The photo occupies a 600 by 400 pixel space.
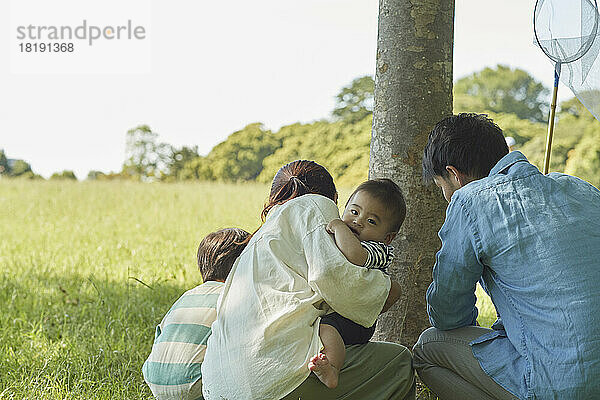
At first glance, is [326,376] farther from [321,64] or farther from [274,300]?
[321,64]

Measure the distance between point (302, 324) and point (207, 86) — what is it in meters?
17.8

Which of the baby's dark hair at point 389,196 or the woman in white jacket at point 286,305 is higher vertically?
the baby's dark hair at point 389,196

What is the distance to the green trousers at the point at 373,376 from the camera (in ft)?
7.57

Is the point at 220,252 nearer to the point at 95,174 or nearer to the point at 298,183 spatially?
the point at 298,183

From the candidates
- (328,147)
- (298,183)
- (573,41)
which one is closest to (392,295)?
(298,183)

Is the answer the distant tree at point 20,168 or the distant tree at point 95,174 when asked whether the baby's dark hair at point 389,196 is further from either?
the distant tree at point 20,168

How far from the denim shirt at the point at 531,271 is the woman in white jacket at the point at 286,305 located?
0.31 metres

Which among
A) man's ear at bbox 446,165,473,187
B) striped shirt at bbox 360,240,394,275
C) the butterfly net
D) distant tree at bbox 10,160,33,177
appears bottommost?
distant tree at bbox 10,160,33,177

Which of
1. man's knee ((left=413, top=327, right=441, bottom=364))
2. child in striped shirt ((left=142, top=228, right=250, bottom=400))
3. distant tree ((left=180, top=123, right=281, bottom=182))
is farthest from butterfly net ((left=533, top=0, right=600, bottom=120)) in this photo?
distant tree ((left=180, top=123, right=281, bottom=182))

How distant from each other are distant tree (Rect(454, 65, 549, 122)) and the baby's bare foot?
25.8 metres

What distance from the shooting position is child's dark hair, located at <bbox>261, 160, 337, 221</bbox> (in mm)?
2557

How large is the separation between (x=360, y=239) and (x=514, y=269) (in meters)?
0.51

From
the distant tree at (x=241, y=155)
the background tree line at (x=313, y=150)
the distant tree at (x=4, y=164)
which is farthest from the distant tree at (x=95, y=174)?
the distant tree at (x=241, y=155)

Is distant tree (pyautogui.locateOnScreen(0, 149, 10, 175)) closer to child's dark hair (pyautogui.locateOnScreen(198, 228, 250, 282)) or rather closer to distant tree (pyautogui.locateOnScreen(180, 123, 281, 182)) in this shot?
distant tree (pyautogui.locateOnScreen(180, 123, 281, 182))
